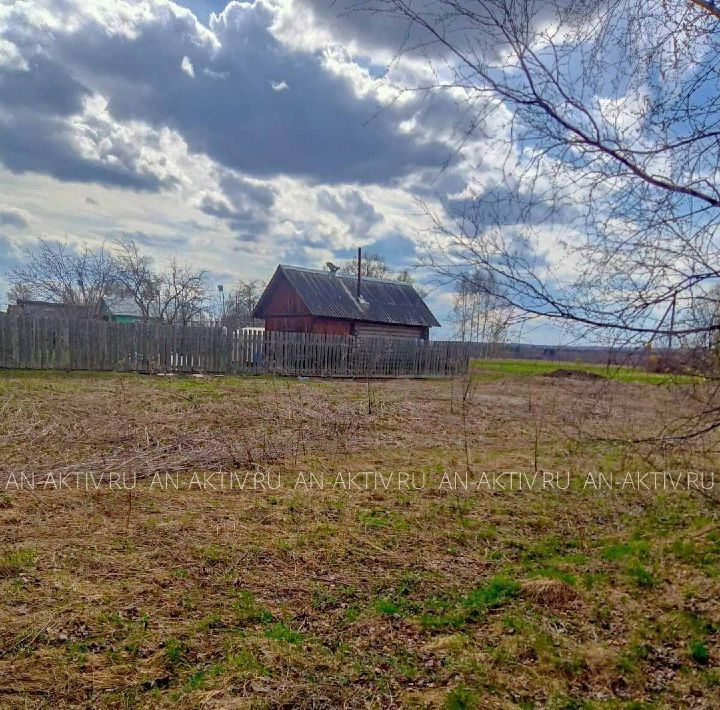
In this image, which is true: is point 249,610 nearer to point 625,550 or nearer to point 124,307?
point 625,550

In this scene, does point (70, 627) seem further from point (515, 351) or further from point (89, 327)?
point (89, 327)

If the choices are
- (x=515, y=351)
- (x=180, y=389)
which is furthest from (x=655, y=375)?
(x=180, y=389)

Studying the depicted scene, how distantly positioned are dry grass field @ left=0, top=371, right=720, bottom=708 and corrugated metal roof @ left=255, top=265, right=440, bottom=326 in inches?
544

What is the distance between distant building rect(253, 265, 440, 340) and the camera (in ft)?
64.2

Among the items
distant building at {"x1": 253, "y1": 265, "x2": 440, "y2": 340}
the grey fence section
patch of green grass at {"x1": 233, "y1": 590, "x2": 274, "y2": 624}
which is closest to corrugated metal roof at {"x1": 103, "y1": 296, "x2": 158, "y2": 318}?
distant building at {"x1": 253, "y1": 265, "x2": 440, "y2": 340}

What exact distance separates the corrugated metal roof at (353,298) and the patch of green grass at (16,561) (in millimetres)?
16136

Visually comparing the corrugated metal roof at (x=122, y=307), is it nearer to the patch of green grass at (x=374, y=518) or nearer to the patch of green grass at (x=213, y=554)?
the patch of green grass at (x=374, y=518)

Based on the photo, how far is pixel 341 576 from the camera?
2.96 m

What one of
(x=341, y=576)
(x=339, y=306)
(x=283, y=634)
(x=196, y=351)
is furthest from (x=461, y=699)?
(x=339, y=306)

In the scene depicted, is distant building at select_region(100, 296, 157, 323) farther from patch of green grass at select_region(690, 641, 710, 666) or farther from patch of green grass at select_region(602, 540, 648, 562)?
patch of green grass at select_region(690, 641, 710, 666)

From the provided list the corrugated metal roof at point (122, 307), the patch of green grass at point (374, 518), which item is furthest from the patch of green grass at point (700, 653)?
the corrugated metal roof at point (122, 307)

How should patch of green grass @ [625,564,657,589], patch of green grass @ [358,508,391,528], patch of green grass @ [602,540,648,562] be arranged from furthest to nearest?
patch of green grass @ [358,508,391,528] → patch of green grass @ [602,540,648,562] → patch of green grass @ [625,564,657,589]

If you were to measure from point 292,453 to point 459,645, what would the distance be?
3.68m

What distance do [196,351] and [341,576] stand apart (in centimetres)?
1113
